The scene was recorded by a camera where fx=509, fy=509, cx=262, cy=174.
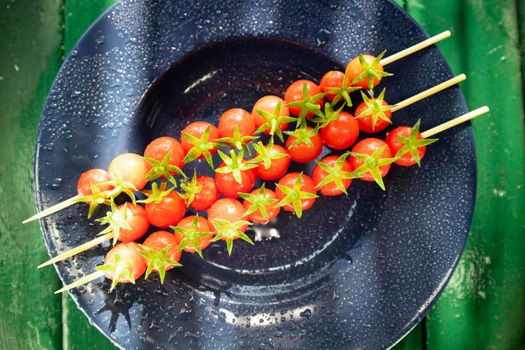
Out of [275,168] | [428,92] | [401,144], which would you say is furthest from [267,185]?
[428,92]

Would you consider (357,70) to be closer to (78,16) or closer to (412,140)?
(412,140)

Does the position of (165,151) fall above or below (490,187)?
above

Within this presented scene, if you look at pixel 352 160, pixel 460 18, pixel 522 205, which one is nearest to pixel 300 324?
pixel 352 160

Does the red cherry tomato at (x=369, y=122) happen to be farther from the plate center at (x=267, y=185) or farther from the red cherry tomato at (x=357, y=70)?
the plate center at (x=267, y=185)

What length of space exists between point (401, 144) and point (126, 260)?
30.6 inches

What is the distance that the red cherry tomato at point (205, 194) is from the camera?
4.48 ft

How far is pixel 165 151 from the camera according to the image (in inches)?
52.6

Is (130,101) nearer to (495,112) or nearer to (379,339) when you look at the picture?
(379,339)

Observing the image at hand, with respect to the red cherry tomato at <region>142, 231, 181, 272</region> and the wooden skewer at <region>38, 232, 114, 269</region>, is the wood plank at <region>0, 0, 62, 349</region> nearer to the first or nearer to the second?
the wooden skewer at <region>38, 232, 114, 269</region>

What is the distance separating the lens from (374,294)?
1437 millimetres

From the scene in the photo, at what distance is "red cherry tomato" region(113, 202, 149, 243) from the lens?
1324mm

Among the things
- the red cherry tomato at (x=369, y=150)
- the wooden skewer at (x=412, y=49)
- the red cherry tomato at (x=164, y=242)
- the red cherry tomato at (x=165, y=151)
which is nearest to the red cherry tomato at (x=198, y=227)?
the red cherry tomato at (x=164, y=242)

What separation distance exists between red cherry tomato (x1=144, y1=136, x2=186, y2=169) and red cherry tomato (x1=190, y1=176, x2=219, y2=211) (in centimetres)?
8

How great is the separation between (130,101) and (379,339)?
0.96m
